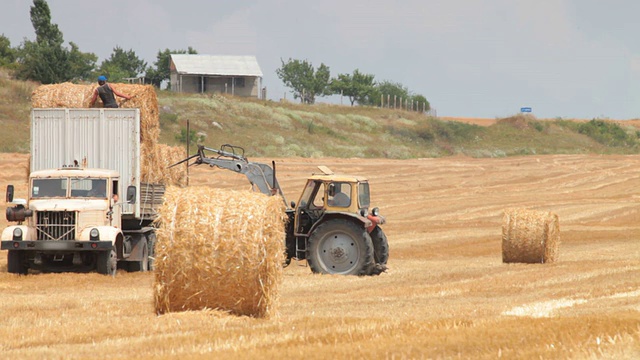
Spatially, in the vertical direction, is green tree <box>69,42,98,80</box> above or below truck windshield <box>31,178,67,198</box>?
above

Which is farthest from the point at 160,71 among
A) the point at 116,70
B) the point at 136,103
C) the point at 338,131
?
the point at 136,103

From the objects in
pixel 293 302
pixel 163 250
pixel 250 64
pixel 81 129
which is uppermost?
pixel 250 64

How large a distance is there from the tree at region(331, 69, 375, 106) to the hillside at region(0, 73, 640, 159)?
2164 cm

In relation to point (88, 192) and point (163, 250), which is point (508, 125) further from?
point (163, 250)

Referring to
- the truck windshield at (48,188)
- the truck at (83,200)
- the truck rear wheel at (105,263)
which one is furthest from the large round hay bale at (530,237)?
the truck windshield at (48,188)

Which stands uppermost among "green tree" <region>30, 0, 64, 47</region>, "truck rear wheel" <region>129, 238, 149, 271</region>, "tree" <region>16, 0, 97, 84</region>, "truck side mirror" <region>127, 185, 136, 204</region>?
"green tree" <region>30, 0, 64, 47</region>

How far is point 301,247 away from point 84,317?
789 centimetres

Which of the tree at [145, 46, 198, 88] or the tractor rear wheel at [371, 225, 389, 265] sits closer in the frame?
the tractor rear wheel at [371, 225, 389, 265]

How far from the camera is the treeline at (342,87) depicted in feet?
369

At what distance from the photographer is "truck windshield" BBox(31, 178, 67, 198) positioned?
794 inches

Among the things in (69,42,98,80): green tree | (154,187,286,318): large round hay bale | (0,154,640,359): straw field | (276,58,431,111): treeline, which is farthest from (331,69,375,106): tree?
(154,187,286,318): large round hay bale

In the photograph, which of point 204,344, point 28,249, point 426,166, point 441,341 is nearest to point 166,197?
point 204,344

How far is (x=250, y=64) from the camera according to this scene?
89.2 m

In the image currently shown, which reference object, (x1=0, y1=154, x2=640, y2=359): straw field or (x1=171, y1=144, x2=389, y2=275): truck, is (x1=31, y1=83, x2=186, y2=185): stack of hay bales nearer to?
(x1=171, y1=144, x2=389, y2=275): truck
